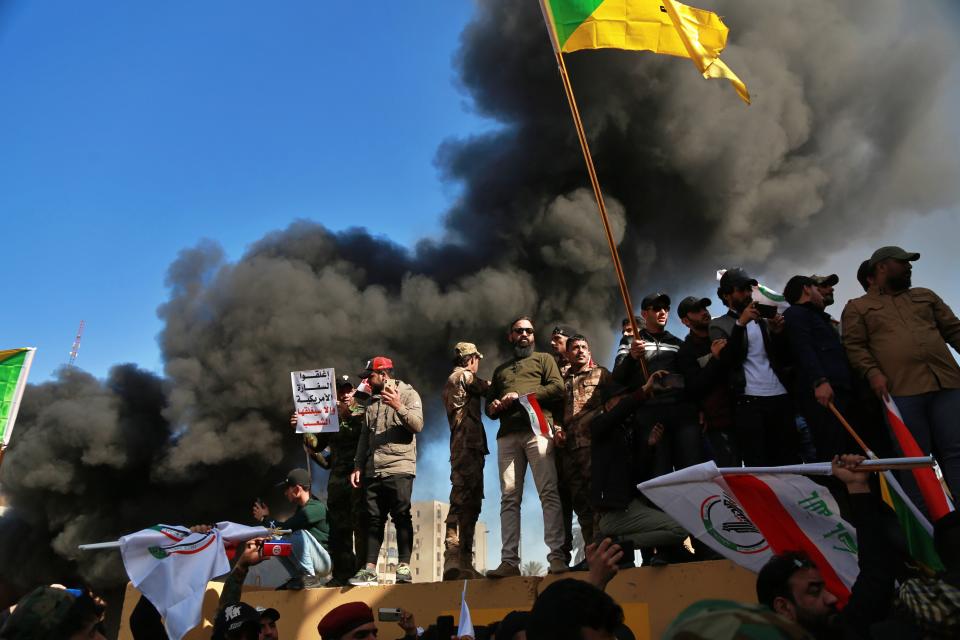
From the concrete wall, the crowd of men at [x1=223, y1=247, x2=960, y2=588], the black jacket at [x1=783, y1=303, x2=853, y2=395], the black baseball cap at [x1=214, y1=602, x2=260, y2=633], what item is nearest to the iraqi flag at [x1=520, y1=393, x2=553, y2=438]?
the crowd of men at [x1=223, y1=247, x2=960, y2=588]

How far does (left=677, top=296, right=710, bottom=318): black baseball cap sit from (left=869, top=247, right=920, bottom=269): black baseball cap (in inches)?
40.6

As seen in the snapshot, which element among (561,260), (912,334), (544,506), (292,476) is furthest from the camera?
(561,260)

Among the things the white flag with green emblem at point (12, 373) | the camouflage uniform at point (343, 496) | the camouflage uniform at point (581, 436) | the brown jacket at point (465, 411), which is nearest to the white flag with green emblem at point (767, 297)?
the camouflage uniform at point (581, 436)

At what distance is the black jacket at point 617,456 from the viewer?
4.76 metres

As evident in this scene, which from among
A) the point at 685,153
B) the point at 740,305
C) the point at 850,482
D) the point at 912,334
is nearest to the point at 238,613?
the point at 850,482

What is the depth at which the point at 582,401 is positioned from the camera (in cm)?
565

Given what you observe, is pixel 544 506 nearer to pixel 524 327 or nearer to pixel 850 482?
pixel 524 327

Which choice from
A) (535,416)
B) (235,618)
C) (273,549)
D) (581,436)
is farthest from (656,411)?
(235,618)

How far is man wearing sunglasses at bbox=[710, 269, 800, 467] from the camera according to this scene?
15.1ft

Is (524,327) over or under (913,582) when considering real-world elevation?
over

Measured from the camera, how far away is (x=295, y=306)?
46.5 ft

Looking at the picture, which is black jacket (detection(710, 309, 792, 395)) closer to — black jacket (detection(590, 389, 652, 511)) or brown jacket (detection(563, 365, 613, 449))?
black jacket (detection(590, 389, 652, 511))

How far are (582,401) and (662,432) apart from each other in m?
0.85

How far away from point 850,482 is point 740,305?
2.33m
